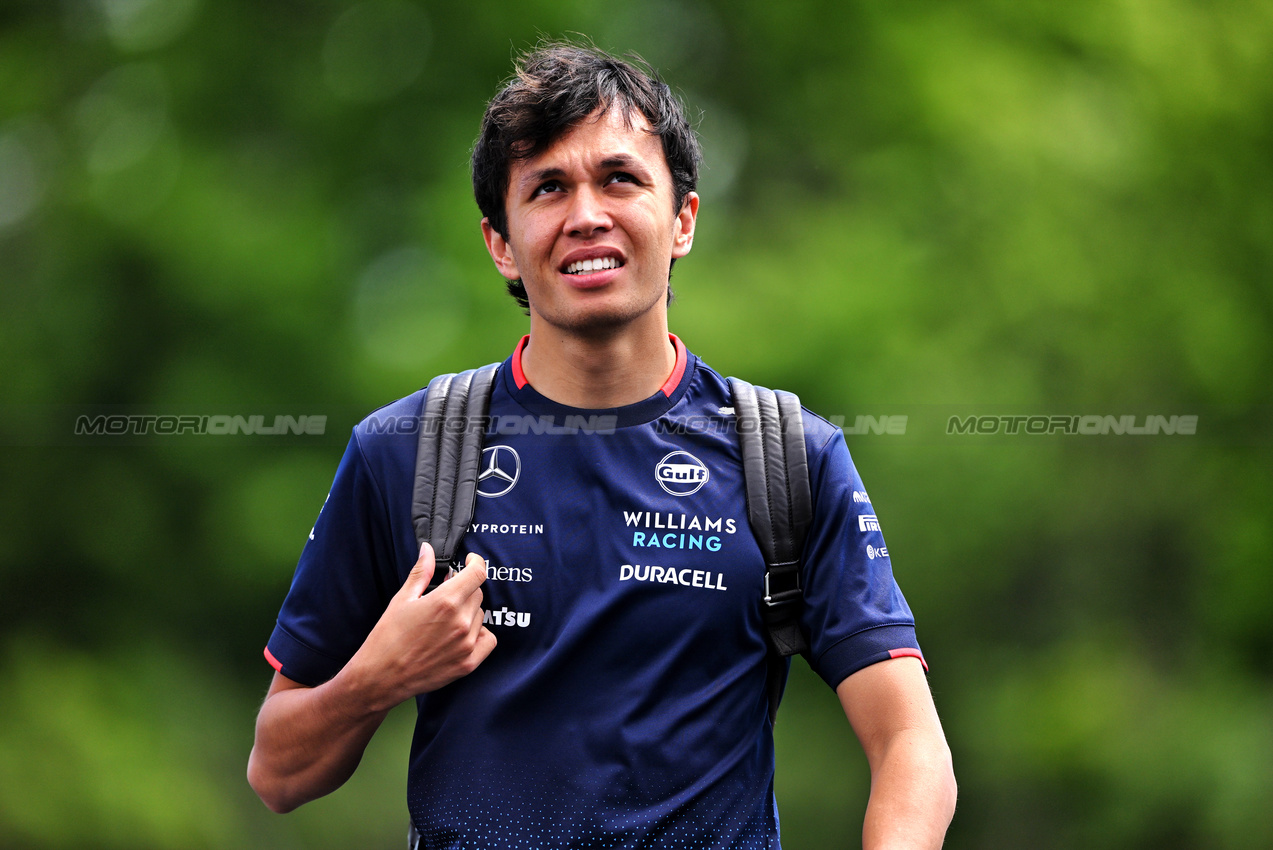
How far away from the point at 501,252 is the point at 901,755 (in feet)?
4.37

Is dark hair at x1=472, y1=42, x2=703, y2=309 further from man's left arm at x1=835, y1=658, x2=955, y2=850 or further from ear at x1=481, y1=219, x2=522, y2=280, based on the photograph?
man's left arm at x1=835, y1=658, x2=955, y2=850

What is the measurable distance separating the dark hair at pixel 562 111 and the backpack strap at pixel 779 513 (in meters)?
0.58

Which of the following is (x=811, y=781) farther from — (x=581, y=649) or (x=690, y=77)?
(x=581, y=649)

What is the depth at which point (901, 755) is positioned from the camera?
1.99m

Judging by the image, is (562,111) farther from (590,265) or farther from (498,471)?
(498,471)

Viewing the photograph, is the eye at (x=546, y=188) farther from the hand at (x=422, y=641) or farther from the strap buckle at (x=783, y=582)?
the strap buckle at (x=783, y=582)

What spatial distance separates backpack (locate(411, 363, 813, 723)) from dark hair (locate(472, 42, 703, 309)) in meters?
0.48

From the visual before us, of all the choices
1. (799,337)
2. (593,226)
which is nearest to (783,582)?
(593,226)

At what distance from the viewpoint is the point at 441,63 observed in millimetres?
6652

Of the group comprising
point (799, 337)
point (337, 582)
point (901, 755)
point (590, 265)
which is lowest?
point (901, 755)

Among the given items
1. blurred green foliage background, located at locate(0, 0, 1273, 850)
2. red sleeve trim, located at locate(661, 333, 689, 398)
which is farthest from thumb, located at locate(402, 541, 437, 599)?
blurred green foliage background, located at locate(0, 0, 1273, 850)

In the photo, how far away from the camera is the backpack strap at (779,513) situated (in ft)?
7.04

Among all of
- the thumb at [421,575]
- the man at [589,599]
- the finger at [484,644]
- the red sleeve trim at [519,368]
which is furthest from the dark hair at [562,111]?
the finger at [484,644]

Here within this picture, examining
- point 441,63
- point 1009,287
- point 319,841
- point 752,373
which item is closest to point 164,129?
point 441,63
